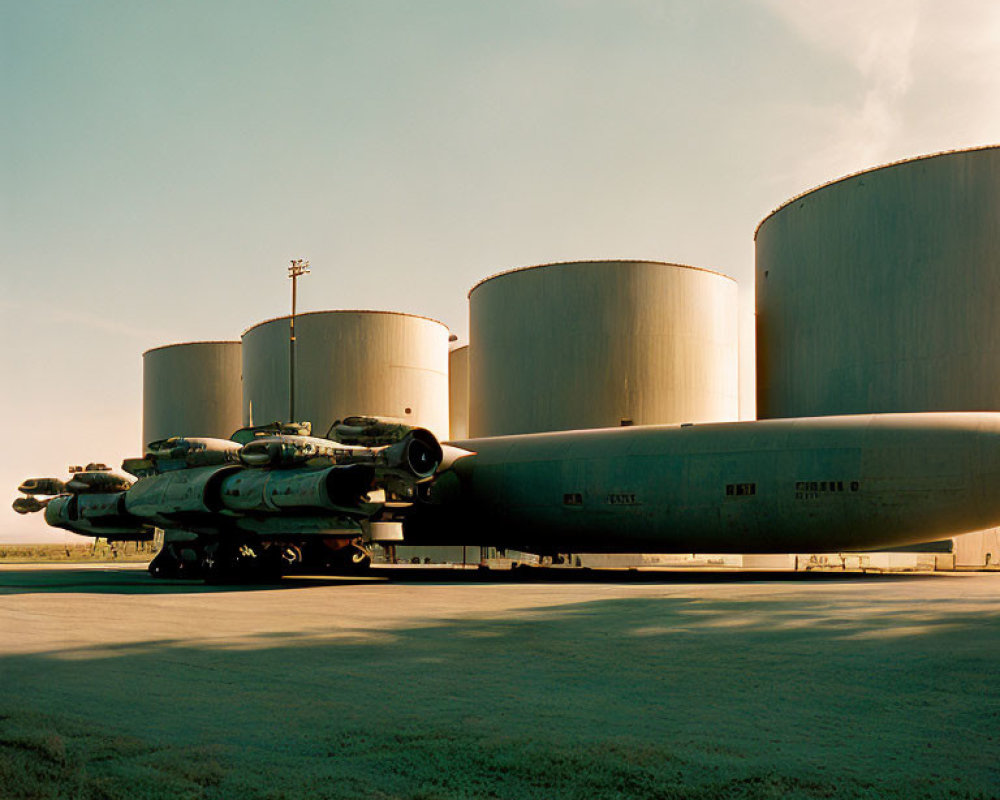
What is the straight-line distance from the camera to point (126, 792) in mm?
5730

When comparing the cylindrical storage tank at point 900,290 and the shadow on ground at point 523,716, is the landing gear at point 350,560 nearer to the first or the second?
the shadow on ground at point 523,716

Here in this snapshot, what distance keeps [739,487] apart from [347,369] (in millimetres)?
29552

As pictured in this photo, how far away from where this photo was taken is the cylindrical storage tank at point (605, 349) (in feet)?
144

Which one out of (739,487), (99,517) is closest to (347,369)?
(99,517)

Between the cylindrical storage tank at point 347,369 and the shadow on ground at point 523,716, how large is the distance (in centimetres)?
3989

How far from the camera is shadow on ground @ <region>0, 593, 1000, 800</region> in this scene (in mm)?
5883

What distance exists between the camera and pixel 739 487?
28562 mm

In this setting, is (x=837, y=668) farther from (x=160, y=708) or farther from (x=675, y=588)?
(x=675, y=588)

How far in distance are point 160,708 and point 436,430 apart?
157 ft

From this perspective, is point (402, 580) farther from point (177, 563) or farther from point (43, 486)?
point (43, 486)

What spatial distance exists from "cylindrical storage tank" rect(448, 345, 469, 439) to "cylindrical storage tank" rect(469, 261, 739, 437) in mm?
22751

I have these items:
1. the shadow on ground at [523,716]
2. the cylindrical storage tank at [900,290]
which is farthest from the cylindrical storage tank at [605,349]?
the shadow on ground at [523,716]

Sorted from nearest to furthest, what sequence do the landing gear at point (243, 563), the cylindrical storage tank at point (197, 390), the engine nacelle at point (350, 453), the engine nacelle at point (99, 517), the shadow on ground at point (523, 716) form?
the shadow on ground at point (523, 716)
the engine nacelle at point (350, 453)
the landing gear at point (243, 563)
the engine nacelle at point (99, 517)
the cylindrical storage tank at point (197, 390)

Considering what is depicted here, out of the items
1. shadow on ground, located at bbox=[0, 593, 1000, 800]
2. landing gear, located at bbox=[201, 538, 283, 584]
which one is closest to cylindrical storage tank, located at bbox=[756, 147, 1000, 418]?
landing gear, located at bbox=[201, 538, 283, 584]
